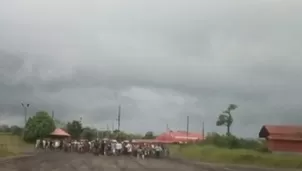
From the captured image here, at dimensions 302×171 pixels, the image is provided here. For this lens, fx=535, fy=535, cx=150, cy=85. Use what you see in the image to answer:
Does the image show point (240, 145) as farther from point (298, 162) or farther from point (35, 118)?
point (35, 118)

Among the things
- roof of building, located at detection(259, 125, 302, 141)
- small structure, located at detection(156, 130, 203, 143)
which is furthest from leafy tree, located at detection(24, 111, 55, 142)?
roof of building, located at detection(259, 125, 302, 141)

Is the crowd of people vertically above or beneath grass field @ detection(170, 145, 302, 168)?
above

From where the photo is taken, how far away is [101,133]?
349ft

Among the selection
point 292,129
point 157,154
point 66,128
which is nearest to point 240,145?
point 292,129

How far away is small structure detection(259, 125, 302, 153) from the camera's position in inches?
2464

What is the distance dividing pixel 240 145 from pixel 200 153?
33.1 ft

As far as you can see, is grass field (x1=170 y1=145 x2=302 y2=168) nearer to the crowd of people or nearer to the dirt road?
the crowd of people

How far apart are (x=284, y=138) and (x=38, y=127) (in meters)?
47.9

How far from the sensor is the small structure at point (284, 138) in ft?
205

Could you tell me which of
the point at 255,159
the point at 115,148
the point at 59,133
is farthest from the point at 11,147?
the point at 59,133

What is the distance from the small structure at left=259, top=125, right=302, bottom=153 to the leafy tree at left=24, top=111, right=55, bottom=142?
42.9 metres

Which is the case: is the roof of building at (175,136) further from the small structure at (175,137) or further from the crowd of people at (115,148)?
the crowd of people at (115,148)

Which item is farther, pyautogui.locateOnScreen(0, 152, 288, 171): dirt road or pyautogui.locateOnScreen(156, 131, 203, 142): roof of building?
pyautogui.locateOnScreen(156, 131, 203, 142): roof of building

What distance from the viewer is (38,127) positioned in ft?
313
